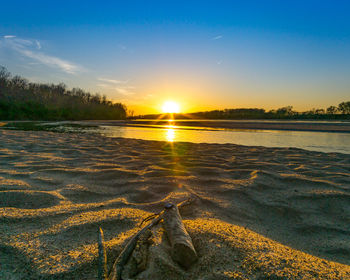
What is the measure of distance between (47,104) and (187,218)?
49081 millimetres

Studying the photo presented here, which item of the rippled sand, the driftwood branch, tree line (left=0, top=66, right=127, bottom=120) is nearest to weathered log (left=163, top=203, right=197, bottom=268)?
the rippled sand

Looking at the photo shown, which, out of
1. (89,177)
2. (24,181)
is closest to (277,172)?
(89,177)

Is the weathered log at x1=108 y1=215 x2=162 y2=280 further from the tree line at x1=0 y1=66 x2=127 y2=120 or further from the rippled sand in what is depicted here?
the tree line at x1=0 y1=66 x2=127 y2=120

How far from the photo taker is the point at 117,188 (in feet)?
8.72

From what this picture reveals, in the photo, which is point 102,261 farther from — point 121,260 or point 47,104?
point 47,104

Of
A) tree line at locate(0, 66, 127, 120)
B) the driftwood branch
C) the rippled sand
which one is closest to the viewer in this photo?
the driftwood branch

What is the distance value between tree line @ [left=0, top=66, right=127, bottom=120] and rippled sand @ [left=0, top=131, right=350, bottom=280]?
3614cm

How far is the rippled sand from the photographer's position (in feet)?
3.85

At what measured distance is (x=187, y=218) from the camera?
1.85m

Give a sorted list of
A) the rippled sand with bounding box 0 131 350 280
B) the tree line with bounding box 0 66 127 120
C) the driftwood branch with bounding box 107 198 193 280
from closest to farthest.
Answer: the driftwood branch with bounding box 107 198 193 280 → the rippled sand with bounding box 0 131 350 280 → the tree line with bounding box 0 66 127 120

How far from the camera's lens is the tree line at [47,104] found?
32156 mm

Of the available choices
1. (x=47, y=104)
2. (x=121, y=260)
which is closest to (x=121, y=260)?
(x=121, y=260)

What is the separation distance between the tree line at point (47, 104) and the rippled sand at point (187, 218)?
119 ft

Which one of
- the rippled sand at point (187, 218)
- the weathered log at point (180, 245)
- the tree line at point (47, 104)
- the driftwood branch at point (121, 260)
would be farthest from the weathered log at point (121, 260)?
the tree line at point (47, 104)
